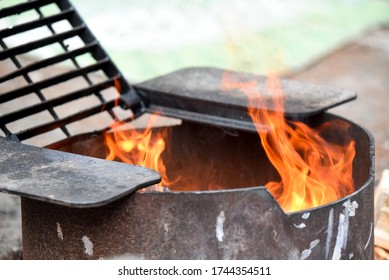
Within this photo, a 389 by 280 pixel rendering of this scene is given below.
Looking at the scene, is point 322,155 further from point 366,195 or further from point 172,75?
point 172,75

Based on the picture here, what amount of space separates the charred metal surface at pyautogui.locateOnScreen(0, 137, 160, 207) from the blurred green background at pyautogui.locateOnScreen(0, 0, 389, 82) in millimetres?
3434

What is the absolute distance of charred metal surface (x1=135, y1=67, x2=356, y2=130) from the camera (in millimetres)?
3009

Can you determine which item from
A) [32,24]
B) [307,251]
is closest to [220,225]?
[307,251]

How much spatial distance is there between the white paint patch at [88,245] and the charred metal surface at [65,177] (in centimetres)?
19

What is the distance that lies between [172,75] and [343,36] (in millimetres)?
4405

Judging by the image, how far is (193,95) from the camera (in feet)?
10.2

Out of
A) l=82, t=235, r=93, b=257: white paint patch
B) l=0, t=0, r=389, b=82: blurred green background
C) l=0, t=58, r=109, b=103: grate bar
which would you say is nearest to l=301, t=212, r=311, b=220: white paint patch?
l=82, t=235, r=93, b=257: white paint patch

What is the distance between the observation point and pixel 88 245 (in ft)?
7.64

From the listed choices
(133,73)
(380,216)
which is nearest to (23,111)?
(380,216)

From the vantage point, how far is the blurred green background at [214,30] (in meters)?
6.33

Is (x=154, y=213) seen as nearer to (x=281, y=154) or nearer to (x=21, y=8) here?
(x=281, y=154)

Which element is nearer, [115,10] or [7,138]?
[7,138]

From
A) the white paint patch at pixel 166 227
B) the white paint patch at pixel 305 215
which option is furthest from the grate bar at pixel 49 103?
the white paint patch at pixel 305 215

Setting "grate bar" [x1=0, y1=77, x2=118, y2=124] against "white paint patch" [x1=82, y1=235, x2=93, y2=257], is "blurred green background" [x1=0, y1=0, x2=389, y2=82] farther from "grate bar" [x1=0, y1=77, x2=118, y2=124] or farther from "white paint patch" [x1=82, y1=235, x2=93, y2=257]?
"white paint patch" [x1=82, y1=235, x2=93, y2=257]
